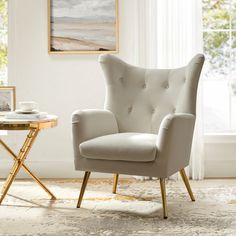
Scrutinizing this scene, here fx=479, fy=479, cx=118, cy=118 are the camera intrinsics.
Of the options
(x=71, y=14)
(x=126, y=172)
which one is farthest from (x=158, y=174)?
(x=71, y=14)

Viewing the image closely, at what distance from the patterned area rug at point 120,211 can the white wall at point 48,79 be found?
447 millimetres

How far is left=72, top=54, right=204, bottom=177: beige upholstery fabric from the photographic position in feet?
10.3

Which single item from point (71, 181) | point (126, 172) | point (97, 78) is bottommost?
point (71, 181)

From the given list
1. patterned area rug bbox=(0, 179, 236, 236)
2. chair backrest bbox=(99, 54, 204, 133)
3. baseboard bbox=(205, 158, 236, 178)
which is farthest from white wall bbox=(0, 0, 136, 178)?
baseboard bbox=(205, 158, 236, 178)

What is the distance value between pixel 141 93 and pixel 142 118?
0.68 ft

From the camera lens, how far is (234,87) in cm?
474

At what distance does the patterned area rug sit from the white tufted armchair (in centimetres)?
15

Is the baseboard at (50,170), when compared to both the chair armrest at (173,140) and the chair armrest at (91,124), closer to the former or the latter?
the chair armrest at (91,124)

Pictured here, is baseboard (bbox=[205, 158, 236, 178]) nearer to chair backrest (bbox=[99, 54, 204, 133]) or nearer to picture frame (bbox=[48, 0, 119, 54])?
chair backrest (bbox=[99, 54, 204, 133])

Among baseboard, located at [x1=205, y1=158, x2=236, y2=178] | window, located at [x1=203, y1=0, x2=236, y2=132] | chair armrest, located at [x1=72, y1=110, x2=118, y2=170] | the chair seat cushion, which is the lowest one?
baseboard, located at [x1=205, y1=158, x2=236, y2=178]

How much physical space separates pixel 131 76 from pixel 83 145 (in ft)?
2.78

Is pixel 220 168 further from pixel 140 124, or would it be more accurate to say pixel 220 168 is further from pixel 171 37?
pixel 171 37

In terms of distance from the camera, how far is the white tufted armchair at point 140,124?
3.12m

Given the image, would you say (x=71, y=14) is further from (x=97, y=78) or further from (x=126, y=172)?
(x=126, y=172)
